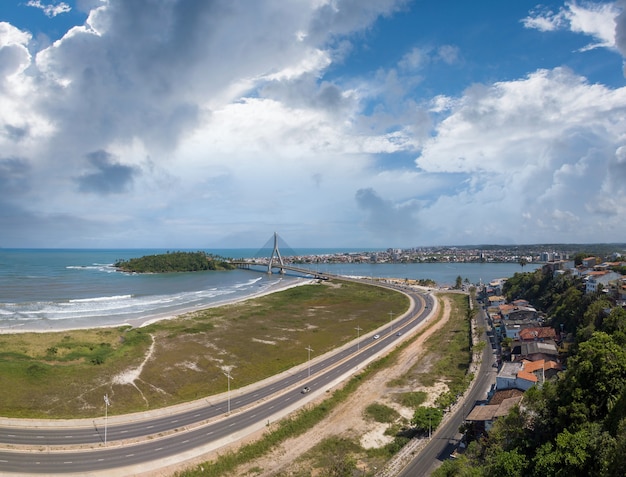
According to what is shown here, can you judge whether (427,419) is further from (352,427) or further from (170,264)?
(170,264)

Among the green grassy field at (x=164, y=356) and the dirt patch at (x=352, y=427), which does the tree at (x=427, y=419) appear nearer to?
the dirt patch at (x=352, y=427)

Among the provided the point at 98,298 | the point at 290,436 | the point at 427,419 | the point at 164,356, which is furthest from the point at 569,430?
the point at 98,298

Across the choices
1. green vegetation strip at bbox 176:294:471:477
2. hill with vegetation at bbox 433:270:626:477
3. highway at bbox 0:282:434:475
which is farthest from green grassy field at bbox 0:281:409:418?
hill with vegetation at bbox 433:270:626:477

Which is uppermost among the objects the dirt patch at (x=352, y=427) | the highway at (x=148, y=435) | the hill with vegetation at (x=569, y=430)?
the hill with vegetation at (x=569, y=430)

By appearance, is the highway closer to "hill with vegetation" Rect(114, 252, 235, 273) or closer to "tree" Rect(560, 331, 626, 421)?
"tree" Rect(560, 331, 626, 421)

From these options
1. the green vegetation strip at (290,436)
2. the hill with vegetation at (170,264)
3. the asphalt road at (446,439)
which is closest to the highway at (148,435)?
the green vegetation strip at (290,436)

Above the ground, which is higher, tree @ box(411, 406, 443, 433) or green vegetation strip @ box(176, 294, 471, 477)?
tree @ box(411, 406, 443, 433)
